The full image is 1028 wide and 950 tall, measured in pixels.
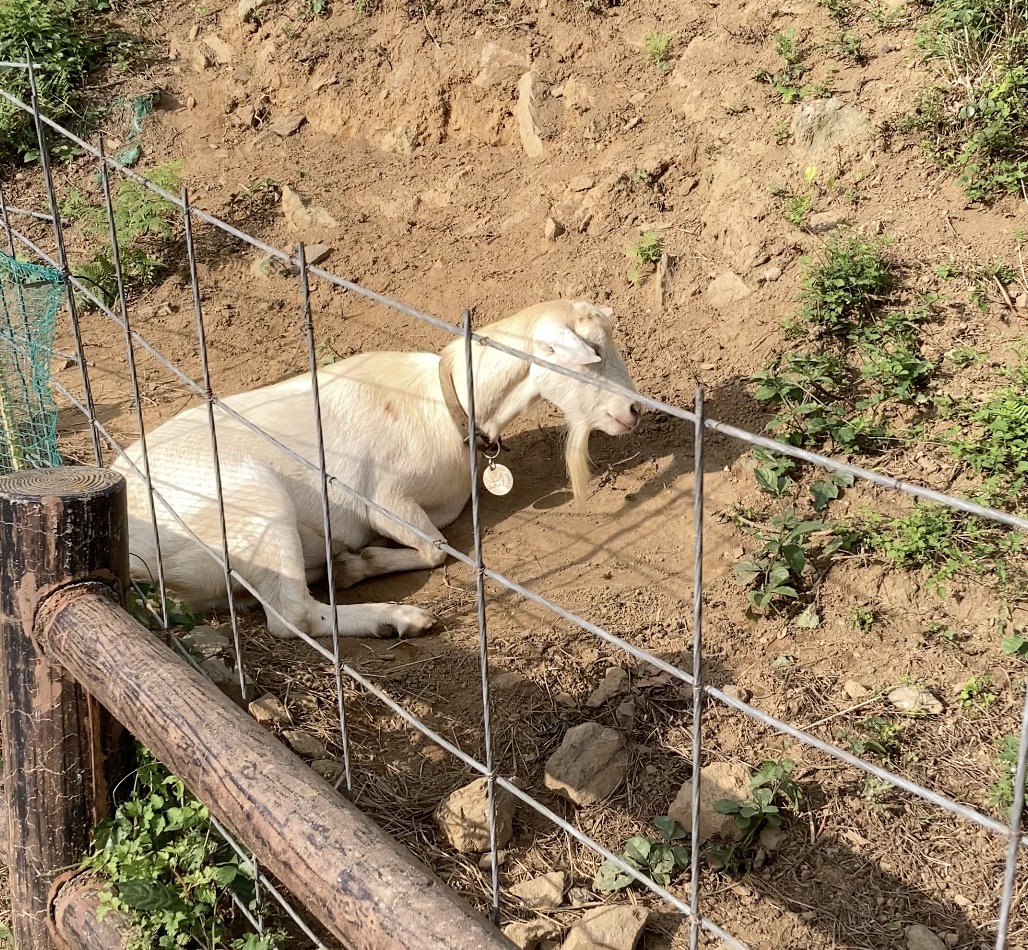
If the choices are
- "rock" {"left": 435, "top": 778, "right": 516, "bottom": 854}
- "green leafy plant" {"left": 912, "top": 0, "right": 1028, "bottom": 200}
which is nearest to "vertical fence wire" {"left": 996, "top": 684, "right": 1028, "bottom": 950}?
"rock" {"left": 435, "top": 778, "right": 516, "bottom": 854}

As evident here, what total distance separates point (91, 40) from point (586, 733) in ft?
23.6

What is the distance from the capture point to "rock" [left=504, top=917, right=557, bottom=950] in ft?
8.43

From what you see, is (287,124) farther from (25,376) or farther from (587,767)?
(587,767)

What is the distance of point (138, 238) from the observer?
671cm

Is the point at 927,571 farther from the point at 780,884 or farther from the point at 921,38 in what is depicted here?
the point at 921,38

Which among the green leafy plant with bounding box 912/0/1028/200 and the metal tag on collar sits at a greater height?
the green leafy plant with bounding box 912/0/1028/200

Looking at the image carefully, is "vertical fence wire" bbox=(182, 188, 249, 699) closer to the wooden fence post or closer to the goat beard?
the wooden fence post

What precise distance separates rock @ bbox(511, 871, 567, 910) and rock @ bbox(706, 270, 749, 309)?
299cm

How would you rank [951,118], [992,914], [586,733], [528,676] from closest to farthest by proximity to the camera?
[992,914] < [586,733] < [528,676] < [951,118]

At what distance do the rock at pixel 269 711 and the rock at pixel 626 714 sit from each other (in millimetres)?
919

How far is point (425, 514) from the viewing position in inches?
180

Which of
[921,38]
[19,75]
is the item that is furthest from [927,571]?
[19,75]

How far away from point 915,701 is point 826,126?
3.06 meters

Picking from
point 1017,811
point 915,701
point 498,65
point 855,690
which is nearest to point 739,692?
point 855,690
